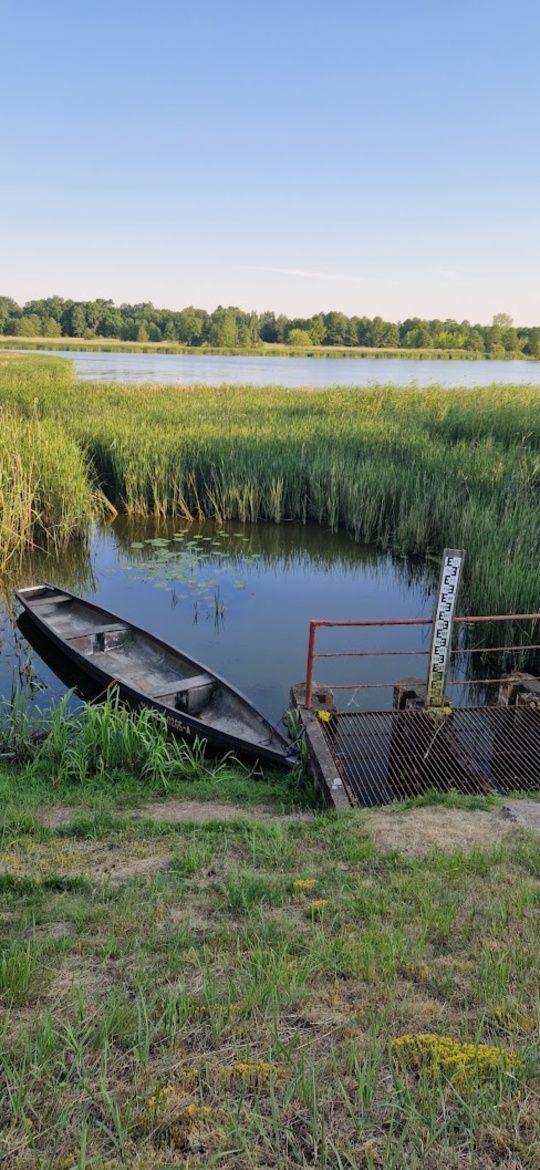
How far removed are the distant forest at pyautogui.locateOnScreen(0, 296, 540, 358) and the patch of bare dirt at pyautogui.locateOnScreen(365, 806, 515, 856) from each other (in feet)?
375

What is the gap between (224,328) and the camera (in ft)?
388

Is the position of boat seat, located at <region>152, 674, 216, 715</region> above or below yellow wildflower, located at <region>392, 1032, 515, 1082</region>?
below

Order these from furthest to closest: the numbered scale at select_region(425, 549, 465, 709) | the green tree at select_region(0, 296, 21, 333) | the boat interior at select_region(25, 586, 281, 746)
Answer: the green tree at select_region(0, 296, 21, 333) < the boat interior at select_region(25, 586, 281, 746) < the numbered scale at select_region(425, 549, 465, 709)

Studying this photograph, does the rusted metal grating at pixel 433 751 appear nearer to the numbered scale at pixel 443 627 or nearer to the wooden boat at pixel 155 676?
the numbered scale at pixel 443 627

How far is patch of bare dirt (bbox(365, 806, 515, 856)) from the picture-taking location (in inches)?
156

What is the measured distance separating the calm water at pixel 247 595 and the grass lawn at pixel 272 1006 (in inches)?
159

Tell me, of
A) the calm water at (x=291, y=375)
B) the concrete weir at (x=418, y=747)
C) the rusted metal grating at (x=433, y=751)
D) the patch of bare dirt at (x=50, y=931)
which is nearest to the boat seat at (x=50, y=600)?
the concrete weir at (x=418, y=747)

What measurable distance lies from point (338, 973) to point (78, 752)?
3.72 m

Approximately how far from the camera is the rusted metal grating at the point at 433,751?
5465 mm

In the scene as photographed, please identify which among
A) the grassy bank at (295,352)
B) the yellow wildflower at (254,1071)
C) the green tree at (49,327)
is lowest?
the yellow wildflower at (254,1071)

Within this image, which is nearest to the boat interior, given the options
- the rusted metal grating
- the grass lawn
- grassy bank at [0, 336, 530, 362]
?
the rusted metal grating

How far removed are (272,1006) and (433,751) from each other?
3911 millimetres

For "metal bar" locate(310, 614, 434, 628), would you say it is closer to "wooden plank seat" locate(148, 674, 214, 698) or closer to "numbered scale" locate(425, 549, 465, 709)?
"numbered scale" locate(425, 549, 465, 709)

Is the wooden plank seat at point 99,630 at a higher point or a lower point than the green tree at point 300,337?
lower
